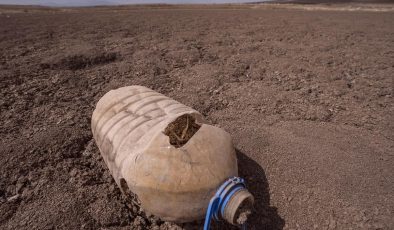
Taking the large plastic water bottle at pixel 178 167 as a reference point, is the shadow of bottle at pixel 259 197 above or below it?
below

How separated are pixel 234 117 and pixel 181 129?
7.02 ft

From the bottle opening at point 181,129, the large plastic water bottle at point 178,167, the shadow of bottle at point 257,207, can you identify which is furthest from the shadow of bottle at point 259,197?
the bottle opening at point 181,129

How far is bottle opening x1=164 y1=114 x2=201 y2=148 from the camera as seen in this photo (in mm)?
2426

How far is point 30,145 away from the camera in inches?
152

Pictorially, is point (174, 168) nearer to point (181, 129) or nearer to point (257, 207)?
point (181, 129)

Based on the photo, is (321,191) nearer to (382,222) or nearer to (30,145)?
(382,222)

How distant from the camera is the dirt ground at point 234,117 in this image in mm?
2951

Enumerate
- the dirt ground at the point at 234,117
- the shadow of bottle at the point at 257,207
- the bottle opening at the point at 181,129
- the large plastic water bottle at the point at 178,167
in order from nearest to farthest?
the large plastic water bottle at the point at 178,167 < the bottle opening at the point at 181,129 < the shadow of bottle at the point at 257,207 < the dirt ground at the point at 234,117

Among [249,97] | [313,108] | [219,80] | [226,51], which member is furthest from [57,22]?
[313,108]

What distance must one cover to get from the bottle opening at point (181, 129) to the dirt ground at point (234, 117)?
845mm

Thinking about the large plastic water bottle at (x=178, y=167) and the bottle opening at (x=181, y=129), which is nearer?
the large plastic water bottle at (x=178, y=167)

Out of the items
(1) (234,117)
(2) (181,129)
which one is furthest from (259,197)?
(1) (234,117)

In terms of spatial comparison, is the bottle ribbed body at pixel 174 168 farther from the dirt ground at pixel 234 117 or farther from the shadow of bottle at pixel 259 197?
the shadow of bottle at pixel 259 197

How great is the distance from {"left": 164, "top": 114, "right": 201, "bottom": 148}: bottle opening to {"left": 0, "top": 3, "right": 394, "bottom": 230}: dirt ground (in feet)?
2.77
